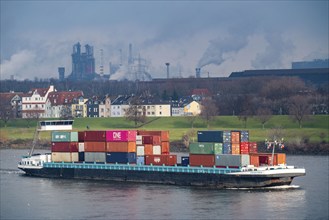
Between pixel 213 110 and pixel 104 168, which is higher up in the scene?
pixel 213 110

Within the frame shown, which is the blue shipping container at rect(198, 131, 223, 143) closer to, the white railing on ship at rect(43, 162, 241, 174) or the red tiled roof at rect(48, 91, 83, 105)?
the white railing on ship at rect(43, 162, 241, 174)

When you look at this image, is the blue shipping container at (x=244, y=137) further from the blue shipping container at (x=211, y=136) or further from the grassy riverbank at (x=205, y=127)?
the grassy riverbank at (x=205, y=127)

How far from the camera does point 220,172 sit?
5906cm

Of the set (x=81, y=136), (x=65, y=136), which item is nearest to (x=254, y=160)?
(x=81, y=136)

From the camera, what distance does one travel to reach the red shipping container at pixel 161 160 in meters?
62.8

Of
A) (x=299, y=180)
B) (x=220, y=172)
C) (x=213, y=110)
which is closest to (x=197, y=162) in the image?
(x=220, y=172)

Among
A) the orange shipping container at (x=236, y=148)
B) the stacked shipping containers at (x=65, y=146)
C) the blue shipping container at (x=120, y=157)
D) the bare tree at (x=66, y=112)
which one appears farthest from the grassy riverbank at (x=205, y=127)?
the orange shipping container at (x=236, y=148)

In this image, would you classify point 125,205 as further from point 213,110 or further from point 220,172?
point 213,110

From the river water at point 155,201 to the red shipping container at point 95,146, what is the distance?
289 cm

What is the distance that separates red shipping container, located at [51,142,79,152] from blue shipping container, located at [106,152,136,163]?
3.27m

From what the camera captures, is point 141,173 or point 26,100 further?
point 26,100

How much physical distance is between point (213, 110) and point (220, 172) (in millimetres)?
54703

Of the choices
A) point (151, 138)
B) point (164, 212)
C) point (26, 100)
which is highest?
point (26, 100)

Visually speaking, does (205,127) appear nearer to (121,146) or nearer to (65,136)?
(65,136)
